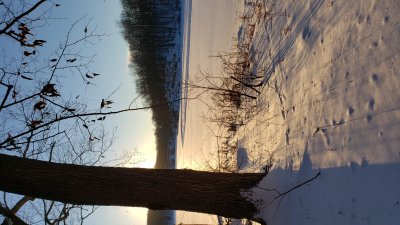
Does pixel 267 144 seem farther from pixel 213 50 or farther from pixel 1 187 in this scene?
pixel 213 50

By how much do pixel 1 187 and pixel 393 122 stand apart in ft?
11.6

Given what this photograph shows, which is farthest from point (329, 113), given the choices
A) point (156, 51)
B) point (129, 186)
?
point (156, 51)

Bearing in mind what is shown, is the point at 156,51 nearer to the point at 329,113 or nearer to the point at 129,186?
the point at 129,186

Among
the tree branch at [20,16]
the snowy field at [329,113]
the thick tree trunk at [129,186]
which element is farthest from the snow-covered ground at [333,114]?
the tree branch at [20,16]

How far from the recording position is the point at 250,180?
437 centimetres

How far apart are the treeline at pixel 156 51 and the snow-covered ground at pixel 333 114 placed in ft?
58.9

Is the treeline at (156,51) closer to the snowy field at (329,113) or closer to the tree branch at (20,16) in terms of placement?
the snowy field at (329,113)

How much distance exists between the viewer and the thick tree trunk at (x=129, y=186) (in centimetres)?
382

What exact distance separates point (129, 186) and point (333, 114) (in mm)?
2123

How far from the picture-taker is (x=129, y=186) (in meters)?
3.97

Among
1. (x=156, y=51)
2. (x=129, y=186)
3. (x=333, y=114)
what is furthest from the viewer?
(x=156, y=51)

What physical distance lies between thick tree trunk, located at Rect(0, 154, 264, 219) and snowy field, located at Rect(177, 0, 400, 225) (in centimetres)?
36

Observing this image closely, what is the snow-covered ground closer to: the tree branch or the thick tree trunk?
the thick tree trunk

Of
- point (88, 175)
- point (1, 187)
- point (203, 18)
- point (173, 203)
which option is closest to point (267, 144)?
point (173, 203)
